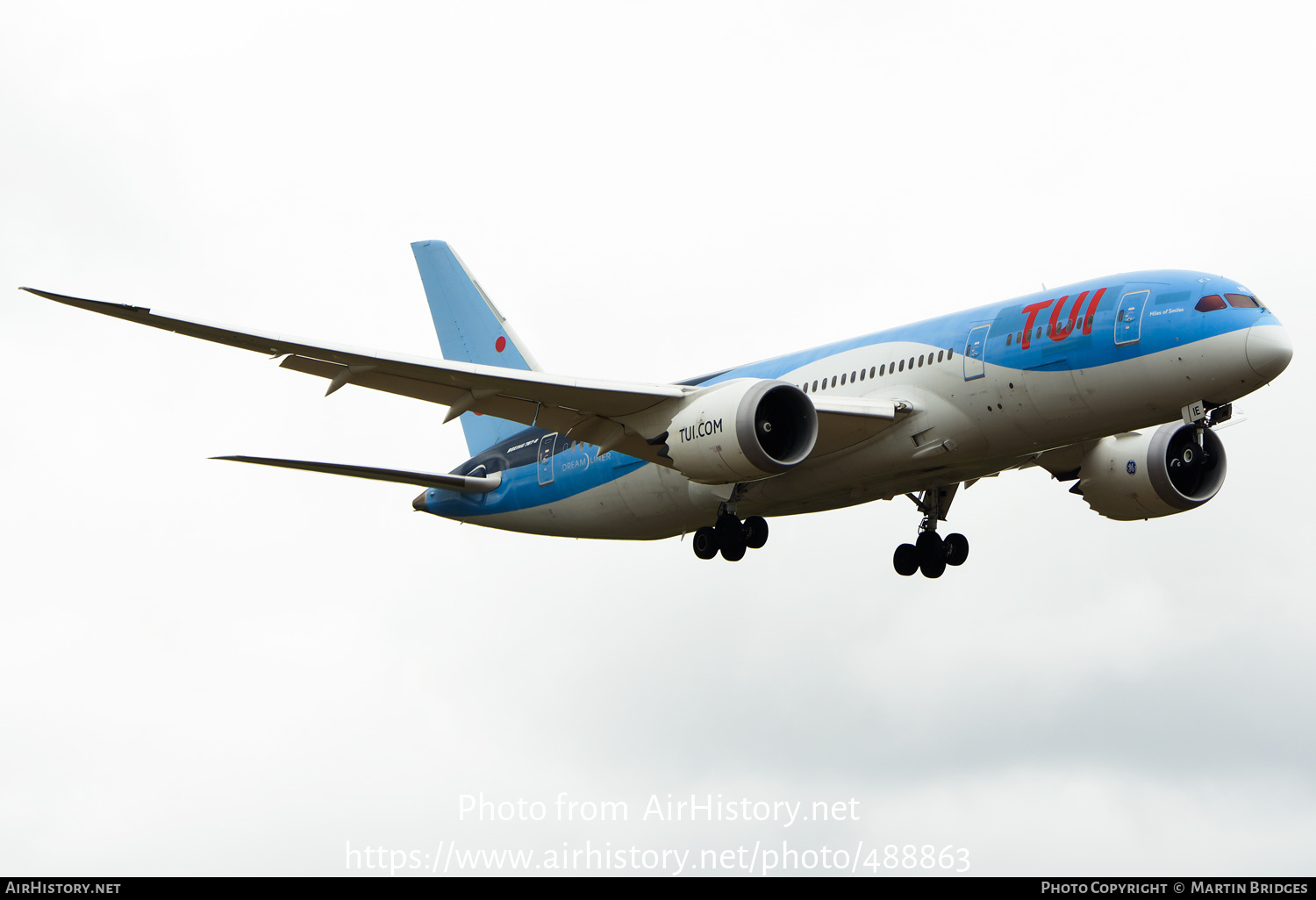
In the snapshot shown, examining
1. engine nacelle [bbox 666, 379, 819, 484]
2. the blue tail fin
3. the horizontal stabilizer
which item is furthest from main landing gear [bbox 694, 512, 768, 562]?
the blue tail fin

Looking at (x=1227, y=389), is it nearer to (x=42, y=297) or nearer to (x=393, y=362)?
(x=393, y=362)

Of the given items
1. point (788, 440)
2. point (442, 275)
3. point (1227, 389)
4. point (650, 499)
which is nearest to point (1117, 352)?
point (1227, 389)

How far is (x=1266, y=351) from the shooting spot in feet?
75.5

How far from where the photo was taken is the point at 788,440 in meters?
26.2

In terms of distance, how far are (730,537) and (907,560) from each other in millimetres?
5005

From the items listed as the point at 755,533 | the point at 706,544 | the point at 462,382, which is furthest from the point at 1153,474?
the point at 462,382

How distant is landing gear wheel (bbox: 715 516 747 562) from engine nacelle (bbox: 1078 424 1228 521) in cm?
817

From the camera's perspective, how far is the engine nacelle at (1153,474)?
29828mm

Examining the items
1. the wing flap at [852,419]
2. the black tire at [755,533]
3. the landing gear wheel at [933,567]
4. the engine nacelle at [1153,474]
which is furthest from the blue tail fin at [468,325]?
the engine nacelle at [1153,474]

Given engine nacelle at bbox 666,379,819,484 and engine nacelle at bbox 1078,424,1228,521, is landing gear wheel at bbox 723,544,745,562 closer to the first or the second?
engine nacelle at bbox 666,379,819,484

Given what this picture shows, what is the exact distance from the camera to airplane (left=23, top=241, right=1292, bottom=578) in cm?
2372

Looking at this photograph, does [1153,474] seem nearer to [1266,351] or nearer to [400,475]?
[1266,351]

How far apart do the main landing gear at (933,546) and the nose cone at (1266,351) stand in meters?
9.06
